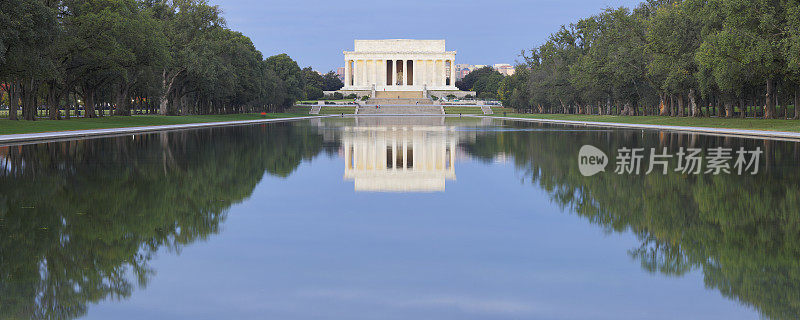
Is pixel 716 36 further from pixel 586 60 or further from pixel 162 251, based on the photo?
pixel 162 251

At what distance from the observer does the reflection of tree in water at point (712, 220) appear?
6957mm

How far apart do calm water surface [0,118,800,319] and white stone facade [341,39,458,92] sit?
147m

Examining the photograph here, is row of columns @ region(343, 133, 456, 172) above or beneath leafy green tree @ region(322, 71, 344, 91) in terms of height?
beneath

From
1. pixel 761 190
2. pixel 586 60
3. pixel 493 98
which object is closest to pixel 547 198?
pixel 761 190

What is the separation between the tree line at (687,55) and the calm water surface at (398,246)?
88.7 feet

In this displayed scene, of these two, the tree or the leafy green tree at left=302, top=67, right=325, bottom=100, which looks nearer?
the tree

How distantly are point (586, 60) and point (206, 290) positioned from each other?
64756 millimetres

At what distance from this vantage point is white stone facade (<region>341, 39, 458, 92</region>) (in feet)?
536

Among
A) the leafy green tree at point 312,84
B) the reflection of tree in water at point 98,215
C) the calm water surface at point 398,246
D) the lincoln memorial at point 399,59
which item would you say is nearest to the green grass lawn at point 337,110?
the leafy green tree at point 312,84

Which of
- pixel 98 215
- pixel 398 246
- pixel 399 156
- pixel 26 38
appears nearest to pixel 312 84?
pixel 26 38

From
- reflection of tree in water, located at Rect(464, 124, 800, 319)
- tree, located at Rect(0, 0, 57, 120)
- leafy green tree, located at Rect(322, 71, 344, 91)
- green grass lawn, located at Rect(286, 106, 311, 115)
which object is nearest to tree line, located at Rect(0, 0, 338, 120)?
tree, located at Rect(0, 0, 57, 120)

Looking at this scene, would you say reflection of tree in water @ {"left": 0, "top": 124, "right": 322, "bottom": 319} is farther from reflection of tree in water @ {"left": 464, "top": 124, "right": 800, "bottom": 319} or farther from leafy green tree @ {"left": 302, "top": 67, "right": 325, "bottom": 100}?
leafy green tree @ {"left": 302, "top": 67, "right": 325, "bottom": 100}

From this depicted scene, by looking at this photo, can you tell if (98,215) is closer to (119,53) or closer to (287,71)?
(119,53)

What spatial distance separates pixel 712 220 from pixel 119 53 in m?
43.6
